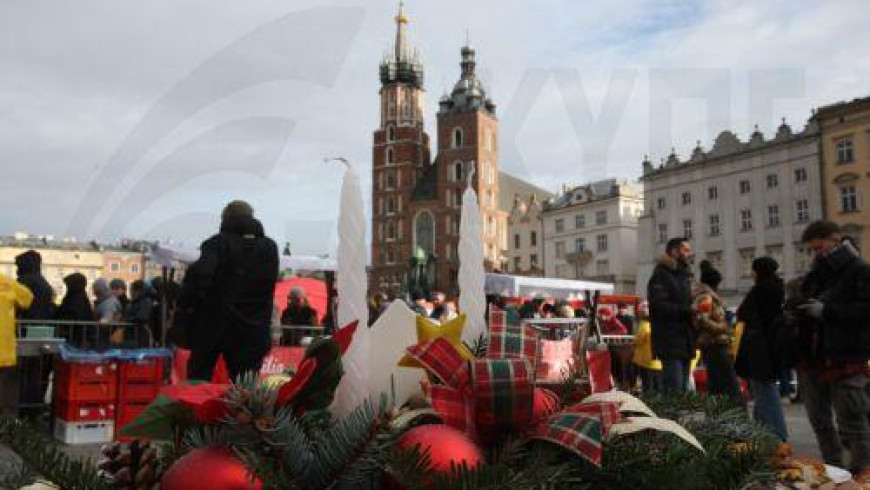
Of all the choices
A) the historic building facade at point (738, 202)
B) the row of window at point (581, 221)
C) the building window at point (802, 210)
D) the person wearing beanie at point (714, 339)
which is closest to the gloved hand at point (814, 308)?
the person wearing beanie at point (714, 339)

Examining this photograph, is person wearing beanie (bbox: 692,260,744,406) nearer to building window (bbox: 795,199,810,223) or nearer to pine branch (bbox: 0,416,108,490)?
pine branch (bbox: 0,416,108,490)

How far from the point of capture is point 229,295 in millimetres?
4215

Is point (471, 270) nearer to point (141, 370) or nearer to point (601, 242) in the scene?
point (141, 370)

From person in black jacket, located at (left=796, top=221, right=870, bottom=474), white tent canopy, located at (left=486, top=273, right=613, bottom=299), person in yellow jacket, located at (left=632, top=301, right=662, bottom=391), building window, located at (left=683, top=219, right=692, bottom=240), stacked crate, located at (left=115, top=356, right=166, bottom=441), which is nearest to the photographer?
person in black jacket, located at (left=796, top=221, right=870, bottom=474)

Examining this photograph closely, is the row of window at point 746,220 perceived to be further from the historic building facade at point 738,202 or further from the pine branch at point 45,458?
the pine branch at point 45,458

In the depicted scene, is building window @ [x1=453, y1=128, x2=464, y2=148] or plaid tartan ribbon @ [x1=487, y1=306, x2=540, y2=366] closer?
plaid tartan ribbon @ [x1=487, y1=306, x2=540, y2=366]

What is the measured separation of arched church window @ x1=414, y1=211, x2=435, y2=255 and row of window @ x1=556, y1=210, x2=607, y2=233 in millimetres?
19377

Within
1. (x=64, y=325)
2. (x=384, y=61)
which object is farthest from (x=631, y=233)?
(x=64, y=325)

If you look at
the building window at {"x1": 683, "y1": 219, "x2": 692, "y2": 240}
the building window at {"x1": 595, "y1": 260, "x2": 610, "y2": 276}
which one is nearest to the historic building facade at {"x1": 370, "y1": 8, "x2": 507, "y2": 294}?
the building window at {"x1": 595, "y1": 260, "x2": 610, "y2": 276}

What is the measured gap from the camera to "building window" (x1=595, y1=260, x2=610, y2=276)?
63150 millimetres

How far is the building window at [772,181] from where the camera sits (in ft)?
147

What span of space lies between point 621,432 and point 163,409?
57 centimetres

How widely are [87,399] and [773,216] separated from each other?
4514 centimetres

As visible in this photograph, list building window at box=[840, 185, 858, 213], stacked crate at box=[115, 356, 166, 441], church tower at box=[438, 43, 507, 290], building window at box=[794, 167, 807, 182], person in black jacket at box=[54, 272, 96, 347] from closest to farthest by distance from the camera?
stacked crate at box=[115, 356, 166, 441]
person in black jacket at box=[54, 272, 96, 347]
building window at box=[840, 185, 858, 213]
building window at box=[794, 167, 807, 182]
church tower at box=[438, 43, 507, 290]
